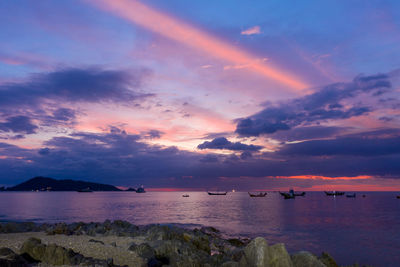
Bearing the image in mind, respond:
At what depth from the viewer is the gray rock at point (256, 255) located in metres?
10.0

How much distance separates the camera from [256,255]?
10.2 meters

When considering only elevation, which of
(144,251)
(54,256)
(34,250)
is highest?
(34,250)

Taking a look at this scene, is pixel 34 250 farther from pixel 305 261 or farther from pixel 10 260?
pixel 305 261

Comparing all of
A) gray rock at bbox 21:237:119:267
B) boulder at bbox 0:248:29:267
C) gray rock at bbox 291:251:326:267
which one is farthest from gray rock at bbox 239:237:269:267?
boulder at bbox 0:248:29:267

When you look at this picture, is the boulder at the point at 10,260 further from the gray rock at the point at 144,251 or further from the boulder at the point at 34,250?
the gray rock at the point at 144,251

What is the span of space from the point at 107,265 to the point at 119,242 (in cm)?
940

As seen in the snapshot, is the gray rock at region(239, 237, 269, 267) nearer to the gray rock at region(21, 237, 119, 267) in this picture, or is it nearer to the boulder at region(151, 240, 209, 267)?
the boulder at region(151, 240, 209, 267)

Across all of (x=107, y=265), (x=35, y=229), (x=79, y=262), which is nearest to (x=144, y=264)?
(x=107, y=265)

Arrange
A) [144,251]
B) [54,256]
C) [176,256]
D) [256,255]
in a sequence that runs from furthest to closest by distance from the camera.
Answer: [144,251] < [176,256] < [54,256] < [256,255]

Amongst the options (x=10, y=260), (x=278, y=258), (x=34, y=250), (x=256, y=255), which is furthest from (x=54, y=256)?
(x=278, y=258)

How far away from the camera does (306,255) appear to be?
1118 cm

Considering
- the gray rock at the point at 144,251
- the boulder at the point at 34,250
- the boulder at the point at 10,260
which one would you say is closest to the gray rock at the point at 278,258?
the gray rock at the point at 144,251

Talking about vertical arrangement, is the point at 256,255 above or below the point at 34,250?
above

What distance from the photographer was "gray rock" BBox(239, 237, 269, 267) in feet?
32.9
